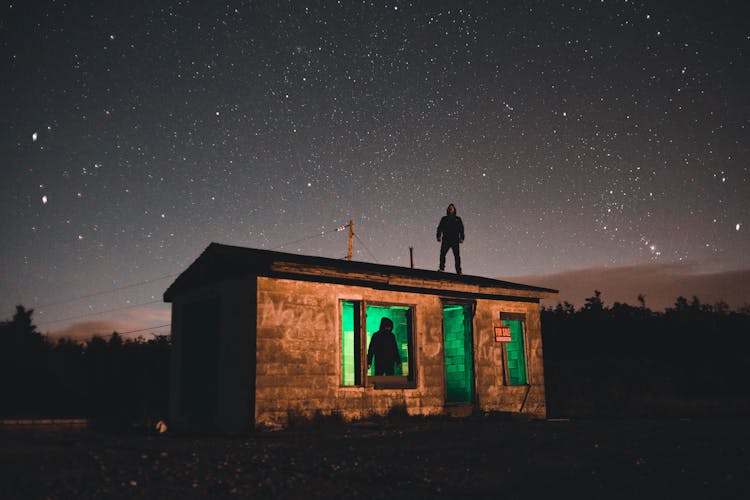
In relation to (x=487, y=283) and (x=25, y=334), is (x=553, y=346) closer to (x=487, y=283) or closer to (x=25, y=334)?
(x=487, y=283)

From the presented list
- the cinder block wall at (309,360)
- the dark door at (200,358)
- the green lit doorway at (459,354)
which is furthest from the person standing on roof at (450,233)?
the dark door at (200,358)

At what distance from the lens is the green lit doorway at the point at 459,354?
14.5 m

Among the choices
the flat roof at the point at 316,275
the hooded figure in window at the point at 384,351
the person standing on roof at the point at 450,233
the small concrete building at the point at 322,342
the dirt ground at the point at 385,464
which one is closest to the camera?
the dirt ground at the point at 385,464

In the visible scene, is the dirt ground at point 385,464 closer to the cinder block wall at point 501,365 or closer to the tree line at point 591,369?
the cinder block wall at point 501,365

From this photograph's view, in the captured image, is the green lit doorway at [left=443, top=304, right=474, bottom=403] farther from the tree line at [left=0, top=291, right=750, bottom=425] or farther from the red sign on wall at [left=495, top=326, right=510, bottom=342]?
the tree line at [left=0, top=291, right=750, bottom=425]

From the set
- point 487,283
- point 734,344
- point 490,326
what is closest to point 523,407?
point 490,326

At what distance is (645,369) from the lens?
28.8 m

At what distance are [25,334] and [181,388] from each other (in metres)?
47.2

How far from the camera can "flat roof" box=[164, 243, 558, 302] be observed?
11.7 m

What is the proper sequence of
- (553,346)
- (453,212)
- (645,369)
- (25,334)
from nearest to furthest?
(453,212) < (645,369) < (553,346) < (25,334)

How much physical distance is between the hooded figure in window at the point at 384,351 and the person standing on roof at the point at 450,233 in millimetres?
3640

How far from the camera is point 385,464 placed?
23.5 ft

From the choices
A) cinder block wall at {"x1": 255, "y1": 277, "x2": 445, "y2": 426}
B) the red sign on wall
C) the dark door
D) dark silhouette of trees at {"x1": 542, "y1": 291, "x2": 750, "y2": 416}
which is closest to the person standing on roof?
the red sign on wall

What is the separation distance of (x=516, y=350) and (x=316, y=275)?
693cm
